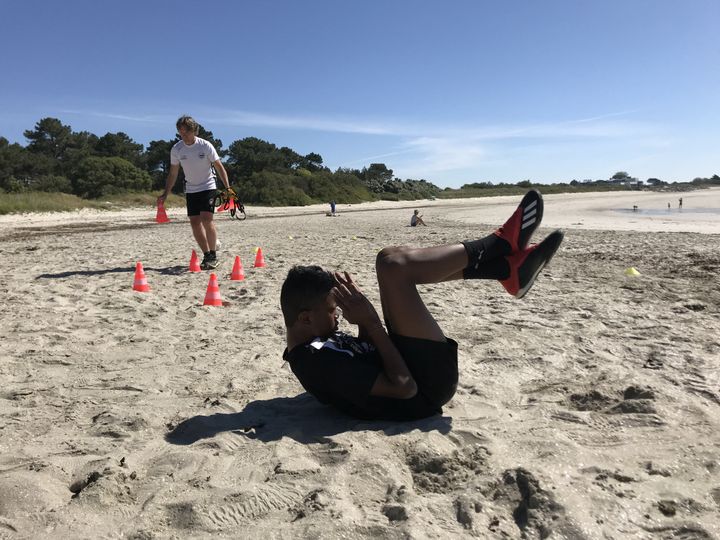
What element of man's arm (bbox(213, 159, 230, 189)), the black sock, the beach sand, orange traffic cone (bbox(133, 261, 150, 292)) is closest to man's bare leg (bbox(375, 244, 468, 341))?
the black sock

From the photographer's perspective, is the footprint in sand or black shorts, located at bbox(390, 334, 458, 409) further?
black shorts, located at bbox(390, 334, 458, 409)

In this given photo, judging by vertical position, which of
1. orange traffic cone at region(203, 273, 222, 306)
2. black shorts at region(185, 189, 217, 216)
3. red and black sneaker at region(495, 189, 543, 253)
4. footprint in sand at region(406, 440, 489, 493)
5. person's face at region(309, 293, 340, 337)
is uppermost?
black shorts at region(185, 189, 217, 216)

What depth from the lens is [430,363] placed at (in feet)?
8.93

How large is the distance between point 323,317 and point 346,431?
60 centimetres

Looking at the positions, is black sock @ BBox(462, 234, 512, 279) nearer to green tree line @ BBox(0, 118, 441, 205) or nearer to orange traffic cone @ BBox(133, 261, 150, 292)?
orange traffic cone @ BBox(133, 261, 150, 292)

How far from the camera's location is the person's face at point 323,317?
277 centimetres

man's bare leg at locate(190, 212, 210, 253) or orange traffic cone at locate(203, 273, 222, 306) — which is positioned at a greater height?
man's bare leg at locate(190, 212, 210, 253)

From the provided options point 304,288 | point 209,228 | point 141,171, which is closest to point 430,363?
point 304,288

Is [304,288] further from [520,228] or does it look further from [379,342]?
→ [520,228]

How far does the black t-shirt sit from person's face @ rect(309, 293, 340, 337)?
47 millimetres

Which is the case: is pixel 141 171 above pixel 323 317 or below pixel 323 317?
above

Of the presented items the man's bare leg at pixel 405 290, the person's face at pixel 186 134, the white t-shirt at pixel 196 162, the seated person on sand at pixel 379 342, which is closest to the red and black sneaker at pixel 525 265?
the seated person on sand at pixel 379 342

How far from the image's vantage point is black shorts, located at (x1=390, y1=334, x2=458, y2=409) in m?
2.71

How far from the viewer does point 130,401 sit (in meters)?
3.21
